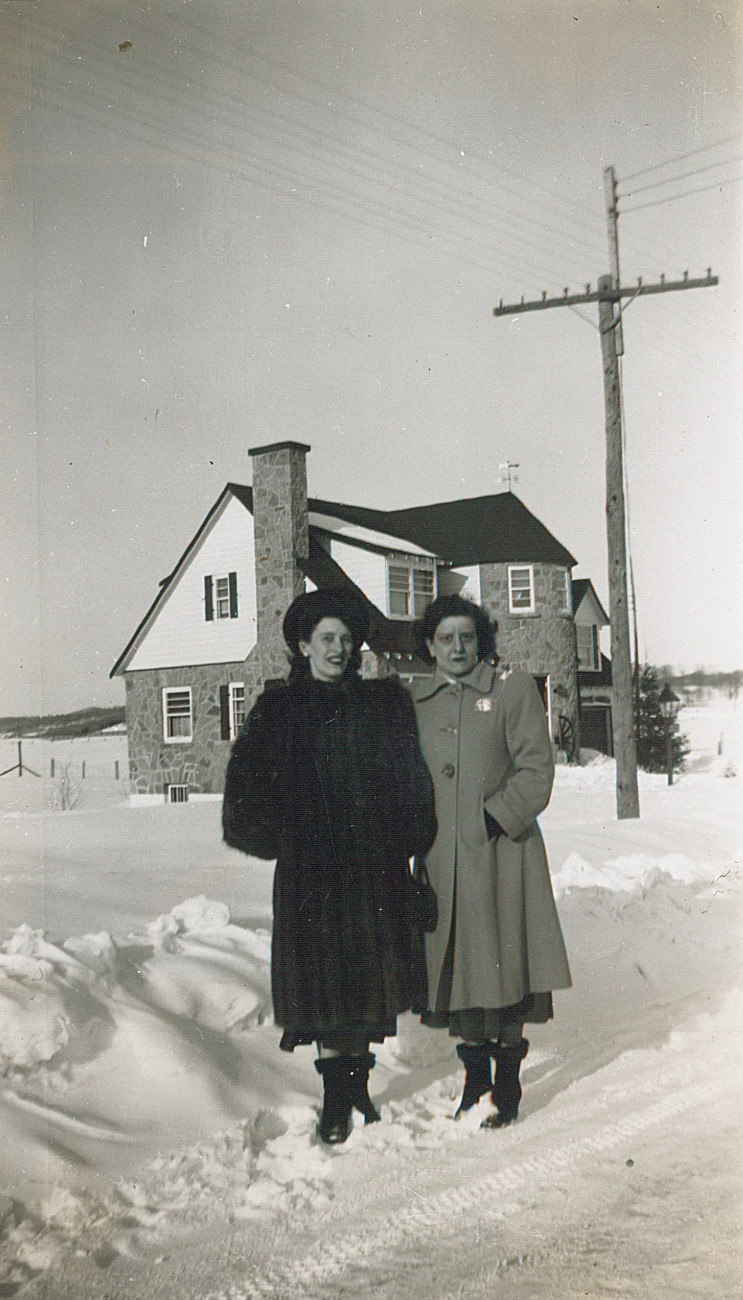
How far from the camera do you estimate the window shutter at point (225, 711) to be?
124 inches

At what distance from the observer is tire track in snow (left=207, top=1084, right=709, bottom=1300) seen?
8.59 ft

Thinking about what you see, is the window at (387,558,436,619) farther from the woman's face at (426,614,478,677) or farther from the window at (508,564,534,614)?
the window at (508,564,534,614)

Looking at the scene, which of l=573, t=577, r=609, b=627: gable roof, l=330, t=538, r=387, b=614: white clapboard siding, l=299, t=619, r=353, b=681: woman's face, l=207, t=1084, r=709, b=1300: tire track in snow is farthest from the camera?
l=573, t=577, r=609, b=627: gable roof

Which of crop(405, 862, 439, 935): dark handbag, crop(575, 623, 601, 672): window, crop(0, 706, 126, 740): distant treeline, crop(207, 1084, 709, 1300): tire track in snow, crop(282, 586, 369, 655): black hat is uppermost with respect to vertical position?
crop(282, 586, 369, 655): black hat

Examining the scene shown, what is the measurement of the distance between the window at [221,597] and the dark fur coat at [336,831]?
366mm

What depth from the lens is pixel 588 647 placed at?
11.4 feet

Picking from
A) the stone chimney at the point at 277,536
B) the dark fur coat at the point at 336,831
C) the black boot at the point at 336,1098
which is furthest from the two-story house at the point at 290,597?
the black boot at the point at 336,1098

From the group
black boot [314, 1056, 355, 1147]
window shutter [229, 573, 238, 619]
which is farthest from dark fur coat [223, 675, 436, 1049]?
window shutter [229, 573, 238, 619]

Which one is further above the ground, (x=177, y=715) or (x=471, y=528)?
(x=471, y=528)

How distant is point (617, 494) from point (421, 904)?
1633mm

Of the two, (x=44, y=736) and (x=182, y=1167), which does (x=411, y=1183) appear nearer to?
(x=182, y=1167)

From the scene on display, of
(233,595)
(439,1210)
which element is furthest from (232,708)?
(439,1210)

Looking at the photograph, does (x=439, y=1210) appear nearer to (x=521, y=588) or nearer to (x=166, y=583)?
(x=521, y=588)

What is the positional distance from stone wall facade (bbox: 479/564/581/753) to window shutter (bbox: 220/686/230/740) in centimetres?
87
